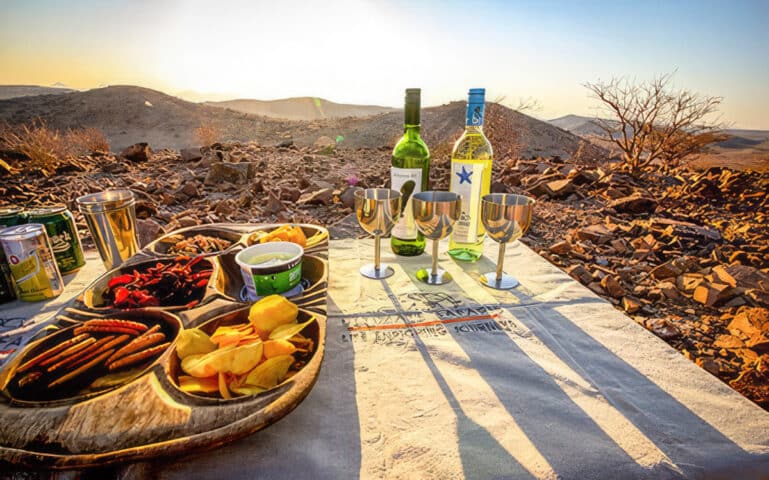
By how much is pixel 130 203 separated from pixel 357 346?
1189mm

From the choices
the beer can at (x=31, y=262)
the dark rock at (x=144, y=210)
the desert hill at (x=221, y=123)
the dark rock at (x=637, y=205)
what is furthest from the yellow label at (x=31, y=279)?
the desert hill at (x=221, y=123)

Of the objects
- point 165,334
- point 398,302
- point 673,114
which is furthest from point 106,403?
point 673,114

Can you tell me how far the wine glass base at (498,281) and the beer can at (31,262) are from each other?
5.10ft

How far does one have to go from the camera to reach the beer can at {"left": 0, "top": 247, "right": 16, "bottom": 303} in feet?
3.91

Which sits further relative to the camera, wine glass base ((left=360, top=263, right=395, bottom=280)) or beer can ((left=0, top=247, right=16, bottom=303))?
wine glass base ((left=360, top=263, right=395, bottom=280))

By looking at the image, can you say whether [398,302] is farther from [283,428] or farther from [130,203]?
[130,203]

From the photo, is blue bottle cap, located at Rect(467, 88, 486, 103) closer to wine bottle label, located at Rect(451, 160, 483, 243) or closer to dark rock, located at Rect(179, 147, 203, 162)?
wine bottle label, located at Rect(451, 160, 483, 243)

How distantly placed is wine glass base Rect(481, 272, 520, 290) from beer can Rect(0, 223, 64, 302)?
5.10 ft

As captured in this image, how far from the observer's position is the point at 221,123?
19875 mm

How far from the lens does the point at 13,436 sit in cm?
60

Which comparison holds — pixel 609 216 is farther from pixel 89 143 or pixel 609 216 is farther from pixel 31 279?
pixel 89 143

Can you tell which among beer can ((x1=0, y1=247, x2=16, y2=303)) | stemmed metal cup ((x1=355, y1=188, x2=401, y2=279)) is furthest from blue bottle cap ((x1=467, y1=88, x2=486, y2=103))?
beer can ((x1=0, y1=247, x2=16, y2=303))

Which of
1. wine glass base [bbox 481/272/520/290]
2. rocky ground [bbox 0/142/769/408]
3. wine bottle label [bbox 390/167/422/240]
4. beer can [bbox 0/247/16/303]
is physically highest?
wine bottle label [bbox 390/167/422/240]

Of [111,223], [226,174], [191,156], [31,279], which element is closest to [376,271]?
[111,223]
